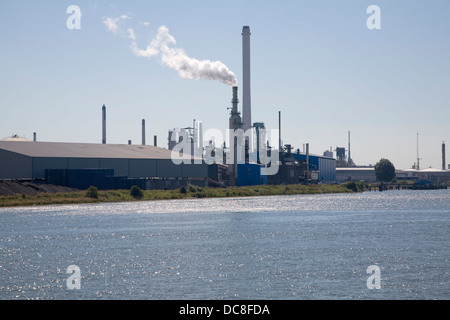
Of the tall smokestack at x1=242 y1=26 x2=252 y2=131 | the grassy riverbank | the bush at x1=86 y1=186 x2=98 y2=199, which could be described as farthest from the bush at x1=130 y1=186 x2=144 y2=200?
the tall smokestack at x1=242 y1=26 x2=252 y2=131

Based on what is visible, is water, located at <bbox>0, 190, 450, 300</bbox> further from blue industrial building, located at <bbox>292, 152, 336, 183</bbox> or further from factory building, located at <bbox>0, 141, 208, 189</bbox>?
blue industrial building, located at <bbox>292, 152, 336, 183</bbox>

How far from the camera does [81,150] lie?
10562 cm

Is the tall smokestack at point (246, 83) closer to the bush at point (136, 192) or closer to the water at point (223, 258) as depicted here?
the bush at point (136, 192)

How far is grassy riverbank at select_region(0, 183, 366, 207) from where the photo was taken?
8069 cm

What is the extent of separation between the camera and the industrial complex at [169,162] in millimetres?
93688

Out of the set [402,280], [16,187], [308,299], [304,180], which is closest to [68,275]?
[308,299]

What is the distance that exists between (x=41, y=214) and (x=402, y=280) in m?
45.0

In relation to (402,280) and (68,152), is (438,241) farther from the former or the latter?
(68,152)

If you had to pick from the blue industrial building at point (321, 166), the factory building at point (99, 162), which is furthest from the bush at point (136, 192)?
the blue industrial building at point (321, 166)

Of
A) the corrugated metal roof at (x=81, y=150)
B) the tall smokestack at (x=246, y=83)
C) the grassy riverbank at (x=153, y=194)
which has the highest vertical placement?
the tall smokestack at (x=246, y=83)

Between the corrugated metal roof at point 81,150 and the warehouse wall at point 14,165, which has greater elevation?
the corrugated metal roof at point 81,150

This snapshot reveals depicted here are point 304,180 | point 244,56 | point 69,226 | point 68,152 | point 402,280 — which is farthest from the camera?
point 304,180

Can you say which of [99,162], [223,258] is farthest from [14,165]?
[223,258]

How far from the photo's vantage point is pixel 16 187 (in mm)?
84750
